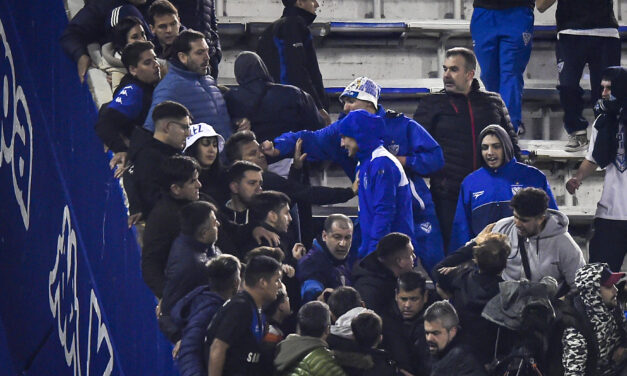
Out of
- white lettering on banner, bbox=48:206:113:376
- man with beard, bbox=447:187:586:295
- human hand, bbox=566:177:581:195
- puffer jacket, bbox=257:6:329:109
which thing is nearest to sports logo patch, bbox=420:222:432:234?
man with beard, bbox=447:187:586:295

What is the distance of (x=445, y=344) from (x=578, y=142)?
3646 mm

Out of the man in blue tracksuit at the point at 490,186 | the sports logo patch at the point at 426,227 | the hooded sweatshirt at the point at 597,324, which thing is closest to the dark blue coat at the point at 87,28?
the sports logo patch at the point at 426,227

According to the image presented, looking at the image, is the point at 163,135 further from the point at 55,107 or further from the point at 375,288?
the point at 55,107

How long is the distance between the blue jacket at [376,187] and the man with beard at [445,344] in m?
1.29

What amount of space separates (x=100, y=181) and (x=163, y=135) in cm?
118

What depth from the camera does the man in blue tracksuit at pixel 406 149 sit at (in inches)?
386

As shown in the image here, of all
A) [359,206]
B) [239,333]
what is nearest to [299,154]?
[359,206]

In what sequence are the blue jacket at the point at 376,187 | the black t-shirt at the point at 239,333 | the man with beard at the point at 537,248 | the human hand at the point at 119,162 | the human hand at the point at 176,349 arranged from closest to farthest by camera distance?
the black t-shirt at the point at 239,333 < the human hand at the point at 176,349 < the man with beard at the point at 537,248 < the human hand at the point at 119,162 < the blue jacket at the point at 376,187

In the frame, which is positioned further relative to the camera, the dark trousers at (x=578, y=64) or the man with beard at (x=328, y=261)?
the dark trousers at (x=578, y=64)

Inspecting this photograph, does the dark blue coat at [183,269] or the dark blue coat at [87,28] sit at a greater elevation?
the dark blue coat at [87,28]

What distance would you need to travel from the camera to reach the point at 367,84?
1004 centimetres

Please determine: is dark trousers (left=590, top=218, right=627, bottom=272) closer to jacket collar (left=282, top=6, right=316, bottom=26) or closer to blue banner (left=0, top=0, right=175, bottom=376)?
jacket collar (left=282, top=6, right=316, bottom=26)

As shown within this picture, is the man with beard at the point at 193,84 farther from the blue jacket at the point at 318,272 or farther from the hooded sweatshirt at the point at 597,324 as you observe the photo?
the hooded sweatshirt at the point at 597,324

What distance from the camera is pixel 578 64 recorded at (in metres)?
11.4
